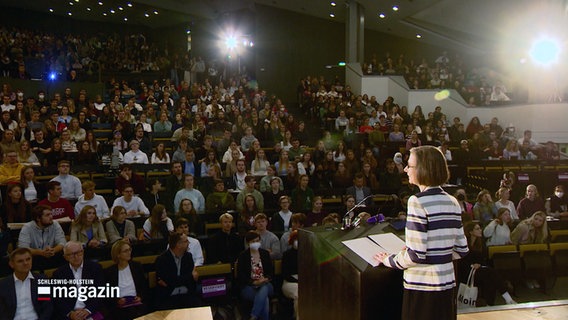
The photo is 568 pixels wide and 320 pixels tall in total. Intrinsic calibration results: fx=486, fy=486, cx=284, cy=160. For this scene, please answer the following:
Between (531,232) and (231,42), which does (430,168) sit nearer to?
(531,232)

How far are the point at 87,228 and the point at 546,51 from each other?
37.2ft

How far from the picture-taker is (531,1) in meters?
14.0

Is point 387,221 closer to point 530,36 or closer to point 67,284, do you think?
point 67,284

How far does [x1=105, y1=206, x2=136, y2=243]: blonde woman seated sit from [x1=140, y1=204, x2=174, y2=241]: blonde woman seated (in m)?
0.16

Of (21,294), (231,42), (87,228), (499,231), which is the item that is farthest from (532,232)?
(231,42)

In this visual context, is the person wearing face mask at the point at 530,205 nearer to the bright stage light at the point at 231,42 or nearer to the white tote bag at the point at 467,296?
the white tote bag at the point at 467,296

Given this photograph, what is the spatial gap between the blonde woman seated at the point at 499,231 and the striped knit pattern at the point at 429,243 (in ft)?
15.1

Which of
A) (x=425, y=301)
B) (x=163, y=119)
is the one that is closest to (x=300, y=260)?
(x=425, y=301)

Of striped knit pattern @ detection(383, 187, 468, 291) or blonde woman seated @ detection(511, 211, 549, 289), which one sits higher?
striped knit pattern @ detection(383, 187, 468, 291)

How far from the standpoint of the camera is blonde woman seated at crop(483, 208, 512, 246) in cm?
622

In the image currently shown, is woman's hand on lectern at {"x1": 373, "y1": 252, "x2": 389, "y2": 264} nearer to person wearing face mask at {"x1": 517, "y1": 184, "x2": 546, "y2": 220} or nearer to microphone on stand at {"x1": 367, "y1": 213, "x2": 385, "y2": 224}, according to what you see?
microphone on stand at {"x1": 367, "y1": 213, "x2": 385, "y2": 224}

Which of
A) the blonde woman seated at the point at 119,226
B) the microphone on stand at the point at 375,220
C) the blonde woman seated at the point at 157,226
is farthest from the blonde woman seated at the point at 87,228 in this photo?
the microphone on stand at the point at 375,220

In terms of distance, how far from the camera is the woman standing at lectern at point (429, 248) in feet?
6.66

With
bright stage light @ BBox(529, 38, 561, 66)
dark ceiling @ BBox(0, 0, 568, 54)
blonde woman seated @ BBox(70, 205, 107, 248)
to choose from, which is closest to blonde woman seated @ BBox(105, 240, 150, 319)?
blonde woman seated @ BBox(70, 205, 107, 248)
